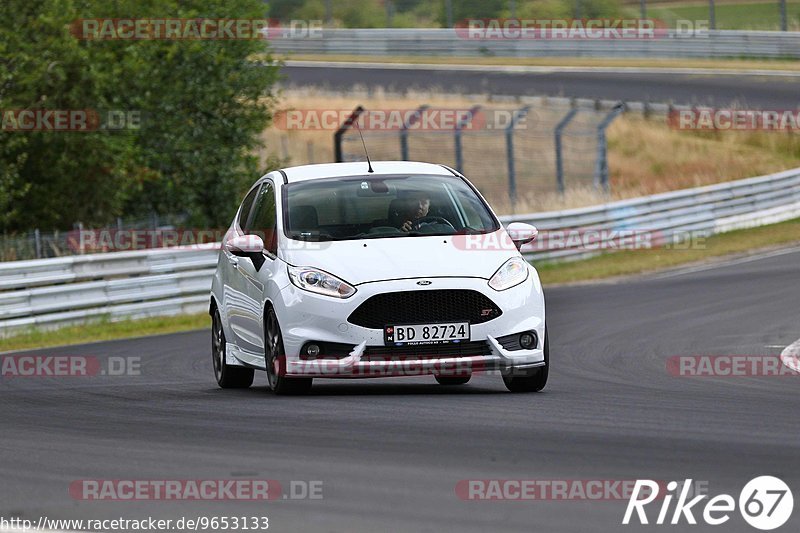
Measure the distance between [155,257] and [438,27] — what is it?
36591mm

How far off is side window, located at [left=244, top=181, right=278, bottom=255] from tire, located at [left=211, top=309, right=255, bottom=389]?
95 centimetres


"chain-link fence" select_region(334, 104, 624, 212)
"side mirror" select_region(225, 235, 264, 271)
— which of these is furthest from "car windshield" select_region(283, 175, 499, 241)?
"chain-link fence" select_region(334, 104, 624, 212)

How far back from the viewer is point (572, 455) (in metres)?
7.37

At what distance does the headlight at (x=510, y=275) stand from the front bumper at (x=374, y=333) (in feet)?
0.15

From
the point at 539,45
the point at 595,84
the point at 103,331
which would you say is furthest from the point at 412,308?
the point at 539,45

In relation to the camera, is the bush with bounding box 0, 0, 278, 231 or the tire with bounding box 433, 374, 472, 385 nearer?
the tire with bounding box 433, 374, 472, 385

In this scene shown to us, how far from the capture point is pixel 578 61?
51.4 m

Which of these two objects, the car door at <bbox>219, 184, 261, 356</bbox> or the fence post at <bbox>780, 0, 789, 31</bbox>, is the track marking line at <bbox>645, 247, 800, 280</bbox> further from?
the fence post at <bbox>780, 0, 789, 31</bbox>

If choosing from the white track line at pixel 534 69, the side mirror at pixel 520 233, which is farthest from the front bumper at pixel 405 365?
the white track line at pixel 534 69

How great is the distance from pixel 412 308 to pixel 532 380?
110 centimetres

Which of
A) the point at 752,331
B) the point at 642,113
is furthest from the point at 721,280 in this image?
the point at 642,113

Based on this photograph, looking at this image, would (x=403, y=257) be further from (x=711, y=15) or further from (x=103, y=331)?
(x=711, y=15)

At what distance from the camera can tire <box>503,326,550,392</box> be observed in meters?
10.5

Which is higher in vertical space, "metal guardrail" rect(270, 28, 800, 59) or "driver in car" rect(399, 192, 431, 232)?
"driver in car" rect(399, 192, 431, 232)
